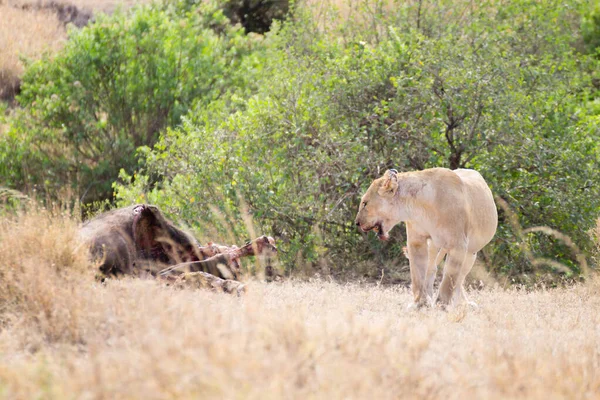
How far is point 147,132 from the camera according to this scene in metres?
20.9

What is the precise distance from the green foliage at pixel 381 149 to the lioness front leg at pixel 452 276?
3.35 meters

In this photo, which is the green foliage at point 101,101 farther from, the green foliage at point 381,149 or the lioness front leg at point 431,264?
the lioness front leg at point 431,264

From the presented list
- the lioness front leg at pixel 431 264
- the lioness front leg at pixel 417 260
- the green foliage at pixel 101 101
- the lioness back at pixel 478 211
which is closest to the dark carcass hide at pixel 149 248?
the lioness front leg at pixel 417 260

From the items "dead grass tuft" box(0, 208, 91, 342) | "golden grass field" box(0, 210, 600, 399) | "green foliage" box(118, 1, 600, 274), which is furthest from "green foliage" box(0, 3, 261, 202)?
"golden grass field" box(0, 210, 600, 399)

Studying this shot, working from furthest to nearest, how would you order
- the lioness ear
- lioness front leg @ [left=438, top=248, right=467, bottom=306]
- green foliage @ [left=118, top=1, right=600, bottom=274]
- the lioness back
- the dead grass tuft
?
1. green foliage @ [left=118, top=1, right=600, bottom=274]
2. the lioness back
3. the lioness ear
4. lioness front leg @ [left=438, top=248, right=467, bottom=306]
5. the dead grass tuft

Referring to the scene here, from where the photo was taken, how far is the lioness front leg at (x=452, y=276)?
7707 mm

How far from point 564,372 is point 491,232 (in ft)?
12.5

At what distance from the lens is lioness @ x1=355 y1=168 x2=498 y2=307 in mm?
7785

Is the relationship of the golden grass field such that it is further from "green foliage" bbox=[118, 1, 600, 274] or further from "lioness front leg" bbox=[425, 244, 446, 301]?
"green foliage" bbox=[118, 1, 600, 274]

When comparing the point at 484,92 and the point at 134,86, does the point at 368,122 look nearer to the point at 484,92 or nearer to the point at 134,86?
the point at 484,92

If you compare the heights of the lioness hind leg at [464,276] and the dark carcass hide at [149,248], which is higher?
the dark carcass hide at [149,248]

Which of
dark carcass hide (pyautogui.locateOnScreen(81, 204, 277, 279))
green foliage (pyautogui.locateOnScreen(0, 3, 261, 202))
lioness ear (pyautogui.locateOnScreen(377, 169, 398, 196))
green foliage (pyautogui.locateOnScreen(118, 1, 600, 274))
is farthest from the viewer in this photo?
green foliage (pyautogui.locateOnScreen(0, 3, 261, 202))

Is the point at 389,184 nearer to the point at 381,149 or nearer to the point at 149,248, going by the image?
the point at 149,248

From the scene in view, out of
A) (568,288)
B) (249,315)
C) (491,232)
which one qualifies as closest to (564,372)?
(249,315)
